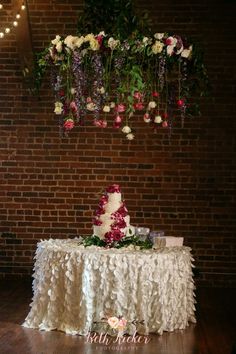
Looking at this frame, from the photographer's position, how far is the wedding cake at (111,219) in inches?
198

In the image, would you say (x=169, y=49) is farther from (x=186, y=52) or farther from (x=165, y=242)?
(x=165, y=242)

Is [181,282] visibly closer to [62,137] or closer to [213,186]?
[213,186]


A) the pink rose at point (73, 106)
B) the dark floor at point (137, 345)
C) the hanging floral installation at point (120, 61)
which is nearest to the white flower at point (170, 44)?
the hanging floral installation at point (120, 61)

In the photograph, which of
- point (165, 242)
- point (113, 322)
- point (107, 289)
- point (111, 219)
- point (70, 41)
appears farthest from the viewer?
point (165, 242)

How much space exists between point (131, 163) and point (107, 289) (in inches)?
100

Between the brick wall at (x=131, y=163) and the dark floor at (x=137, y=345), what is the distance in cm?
128

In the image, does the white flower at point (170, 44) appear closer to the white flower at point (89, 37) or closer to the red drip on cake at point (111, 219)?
the white flower at point (89, 37)

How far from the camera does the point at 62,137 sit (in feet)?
23.2

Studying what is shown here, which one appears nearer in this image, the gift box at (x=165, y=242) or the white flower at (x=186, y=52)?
the white flower at (x=186, y=52)

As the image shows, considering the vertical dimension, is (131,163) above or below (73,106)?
below

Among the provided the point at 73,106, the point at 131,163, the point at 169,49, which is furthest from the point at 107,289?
the point at 131,163

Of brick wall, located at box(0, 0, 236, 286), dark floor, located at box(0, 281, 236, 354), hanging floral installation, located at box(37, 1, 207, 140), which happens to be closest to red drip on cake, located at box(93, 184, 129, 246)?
hanging floral installation, located at box(37, 1, 207, 140)

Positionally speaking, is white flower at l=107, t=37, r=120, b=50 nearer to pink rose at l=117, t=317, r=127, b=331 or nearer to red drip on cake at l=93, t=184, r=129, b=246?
red drip on cake at l=93, t=184, r=129, b=246

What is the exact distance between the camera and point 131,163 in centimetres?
702
